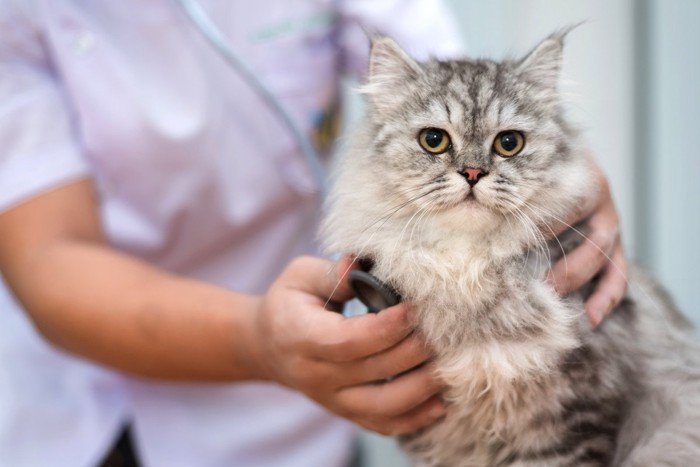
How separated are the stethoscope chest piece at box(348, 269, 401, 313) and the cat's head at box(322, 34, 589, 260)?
0.32 feet

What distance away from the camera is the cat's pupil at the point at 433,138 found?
2.80ft

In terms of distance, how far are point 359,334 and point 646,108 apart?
1231mm

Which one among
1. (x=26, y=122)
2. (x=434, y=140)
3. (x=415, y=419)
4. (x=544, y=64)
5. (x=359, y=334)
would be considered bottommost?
(x=415, y=419)

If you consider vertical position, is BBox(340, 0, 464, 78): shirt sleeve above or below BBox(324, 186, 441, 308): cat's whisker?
above

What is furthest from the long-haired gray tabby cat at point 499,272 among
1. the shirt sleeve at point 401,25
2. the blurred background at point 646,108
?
the blurred background at point 646,108

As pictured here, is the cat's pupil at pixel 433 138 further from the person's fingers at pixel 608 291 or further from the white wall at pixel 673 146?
the white wall at pixel 673 146

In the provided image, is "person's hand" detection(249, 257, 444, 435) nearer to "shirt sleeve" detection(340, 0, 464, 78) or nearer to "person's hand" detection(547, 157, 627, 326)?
"person's hand" detection(547, 157, 627, 326)

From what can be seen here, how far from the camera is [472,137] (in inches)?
32.6

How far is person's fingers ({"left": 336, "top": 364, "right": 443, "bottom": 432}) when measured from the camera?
0.83 metres

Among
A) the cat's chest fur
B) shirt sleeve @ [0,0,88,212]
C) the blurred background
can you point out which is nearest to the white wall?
the blurred background

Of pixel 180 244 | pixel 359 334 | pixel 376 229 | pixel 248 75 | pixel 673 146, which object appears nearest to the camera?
pixel 359 334

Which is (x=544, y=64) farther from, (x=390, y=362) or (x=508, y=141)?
(x=390, y=362)

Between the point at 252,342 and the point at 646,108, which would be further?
the point at 646,108

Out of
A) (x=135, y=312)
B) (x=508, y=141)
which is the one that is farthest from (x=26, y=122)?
(x=508, y=141)
